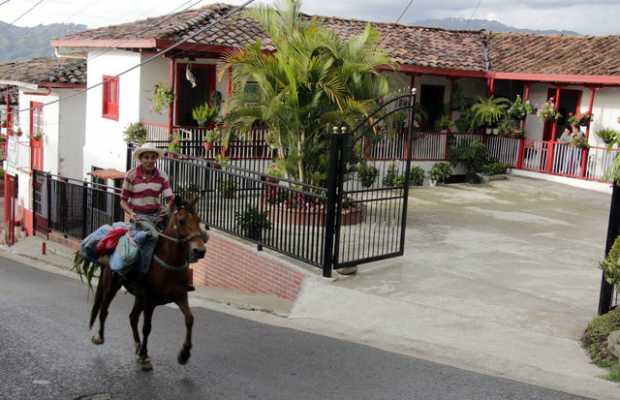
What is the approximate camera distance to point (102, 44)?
2227cm

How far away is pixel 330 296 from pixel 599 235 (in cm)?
771

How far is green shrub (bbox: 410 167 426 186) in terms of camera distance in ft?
73.9

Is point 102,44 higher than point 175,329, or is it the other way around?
point 102,44

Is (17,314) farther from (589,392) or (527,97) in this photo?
(527,97)

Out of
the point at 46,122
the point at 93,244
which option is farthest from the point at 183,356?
the point at 46,122

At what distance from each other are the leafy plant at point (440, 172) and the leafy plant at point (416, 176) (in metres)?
0.47

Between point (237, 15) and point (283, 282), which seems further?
point (237, 15)

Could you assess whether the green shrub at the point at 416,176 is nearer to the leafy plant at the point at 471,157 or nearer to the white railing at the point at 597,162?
the leafy plant at the point at 471,157

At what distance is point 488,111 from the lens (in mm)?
24203

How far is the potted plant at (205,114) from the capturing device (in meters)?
19.8

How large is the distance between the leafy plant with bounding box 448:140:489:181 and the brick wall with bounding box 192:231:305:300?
38.4 ft

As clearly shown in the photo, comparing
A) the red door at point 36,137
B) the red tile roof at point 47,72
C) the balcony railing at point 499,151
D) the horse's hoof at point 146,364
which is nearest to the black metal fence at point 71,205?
the balcony railing at point 499,151

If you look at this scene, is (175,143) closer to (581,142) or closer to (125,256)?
(125,256)

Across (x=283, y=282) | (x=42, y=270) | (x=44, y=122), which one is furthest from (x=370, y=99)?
(x=44, y=122)
